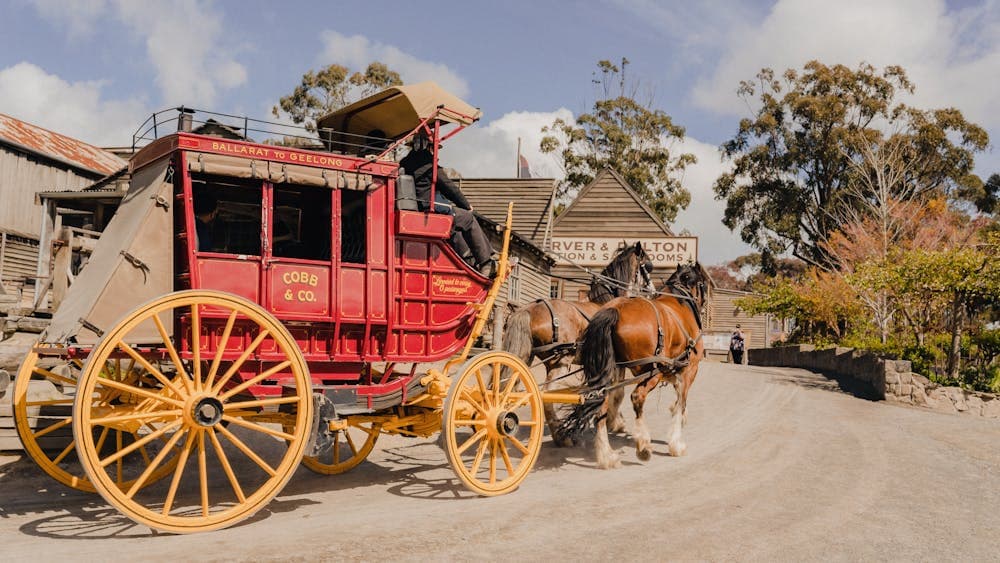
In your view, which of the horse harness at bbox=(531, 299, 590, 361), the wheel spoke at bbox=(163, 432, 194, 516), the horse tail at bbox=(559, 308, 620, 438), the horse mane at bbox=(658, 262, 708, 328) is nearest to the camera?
the wheel spoke at bbox=(163, 432, 194, 516)

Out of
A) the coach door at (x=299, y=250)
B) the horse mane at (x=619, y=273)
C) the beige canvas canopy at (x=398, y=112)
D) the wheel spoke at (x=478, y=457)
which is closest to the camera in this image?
the coach door at (x=299, y=250)

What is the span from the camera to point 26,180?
22.4m

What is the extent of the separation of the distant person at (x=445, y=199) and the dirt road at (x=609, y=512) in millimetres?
2246

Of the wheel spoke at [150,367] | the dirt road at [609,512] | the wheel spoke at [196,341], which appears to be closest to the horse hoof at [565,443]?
the dirt road at [609,512]

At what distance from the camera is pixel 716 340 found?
39594 mm

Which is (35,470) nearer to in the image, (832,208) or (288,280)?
(288,280)

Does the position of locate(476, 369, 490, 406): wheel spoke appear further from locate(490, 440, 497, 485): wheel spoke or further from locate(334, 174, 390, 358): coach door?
locate(334, 174, 390, 358): coach door

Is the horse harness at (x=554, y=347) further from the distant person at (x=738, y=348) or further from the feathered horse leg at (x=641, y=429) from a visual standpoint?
the distant person at (x=738, y=348)

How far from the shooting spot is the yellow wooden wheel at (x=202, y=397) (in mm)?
4973

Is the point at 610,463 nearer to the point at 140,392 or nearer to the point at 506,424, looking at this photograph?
the point at 506,424

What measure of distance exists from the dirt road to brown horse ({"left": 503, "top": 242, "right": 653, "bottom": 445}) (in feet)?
A: 3.95

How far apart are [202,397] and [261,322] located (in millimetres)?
661

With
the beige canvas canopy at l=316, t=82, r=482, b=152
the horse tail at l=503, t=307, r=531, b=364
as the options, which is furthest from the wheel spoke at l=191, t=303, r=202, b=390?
the horse tail at l=503, t=307, r=531, b=364

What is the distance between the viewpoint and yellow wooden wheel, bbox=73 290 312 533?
16.3 ft
